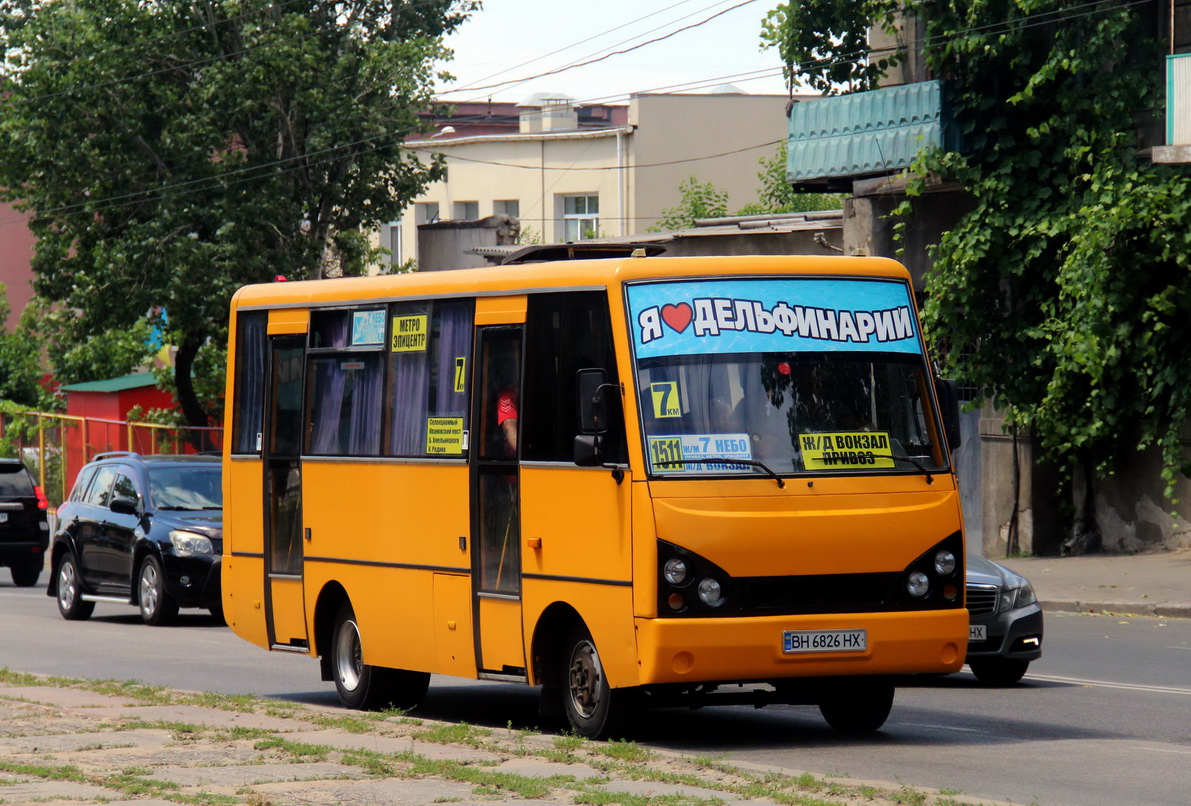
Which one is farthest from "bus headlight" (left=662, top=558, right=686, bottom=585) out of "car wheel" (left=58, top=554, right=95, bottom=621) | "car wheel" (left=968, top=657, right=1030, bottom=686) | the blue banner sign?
"car wheel" (left=58, top=554, right=95, bottom=621)

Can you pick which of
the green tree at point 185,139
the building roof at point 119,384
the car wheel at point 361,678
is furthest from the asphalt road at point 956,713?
the building roof at point 119,384

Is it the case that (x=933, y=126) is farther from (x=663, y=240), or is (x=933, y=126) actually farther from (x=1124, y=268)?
(x=663, y=240)

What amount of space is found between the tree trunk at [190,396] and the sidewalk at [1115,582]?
18.1 meters

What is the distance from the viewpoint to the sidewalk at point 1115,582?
61.7 feet

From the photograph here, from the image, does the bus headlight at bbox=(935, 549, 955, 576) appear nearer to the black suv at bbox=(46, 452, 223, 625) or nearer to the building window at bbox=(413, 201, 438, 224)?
the black suv at bbox=(46, 452, 223, 625)

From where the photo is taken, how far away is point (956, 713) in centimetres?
1138

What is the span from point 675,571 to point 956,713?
10.1 ft

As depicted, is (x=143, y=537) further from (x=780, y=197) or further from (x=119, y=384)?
(x=780, y=197)

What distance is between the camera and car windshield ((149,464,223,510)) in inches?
776

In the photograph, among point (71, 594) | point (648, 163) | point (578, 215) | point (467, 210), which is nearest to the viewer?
point (71, 594)

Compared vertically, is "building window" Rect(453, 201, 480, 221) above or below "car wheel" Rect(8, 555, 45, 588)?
above

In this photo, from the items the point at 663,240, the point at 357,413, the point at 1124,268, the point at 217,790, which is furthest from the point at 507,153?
the point at 217,790

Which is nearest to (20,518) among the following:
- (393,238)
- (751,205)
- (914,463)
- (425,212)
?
(914,463)

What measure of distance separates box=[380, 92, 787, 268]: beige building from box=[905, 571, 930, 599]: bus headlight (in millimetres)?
39983
